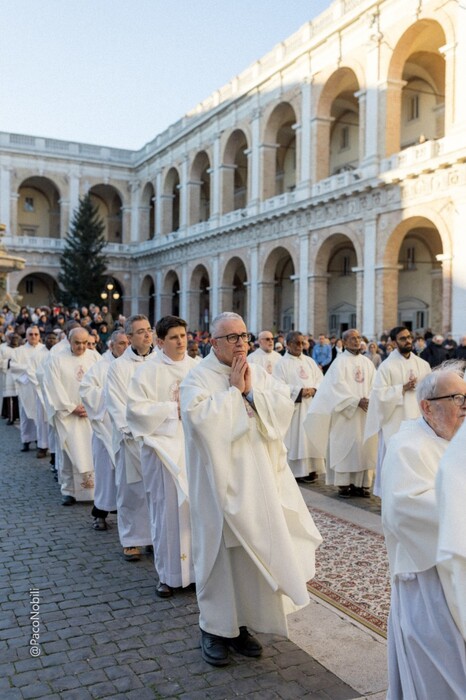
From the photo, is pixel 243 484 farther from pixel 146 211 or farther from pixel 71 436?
pixel 146 211

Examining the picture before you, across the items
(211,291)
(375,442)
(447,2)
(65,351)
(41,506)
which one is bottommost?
(41,506)

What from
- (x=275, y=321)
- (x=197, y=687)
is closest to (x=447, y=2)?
(x=275, y=321)

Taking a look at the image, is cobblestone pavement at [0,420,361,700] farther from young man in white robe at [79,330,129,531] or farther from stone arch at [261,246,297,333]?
stone arch at [261,246,297,333]

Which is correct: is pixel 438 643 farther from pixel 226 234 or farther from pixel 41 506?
pixel 226 234

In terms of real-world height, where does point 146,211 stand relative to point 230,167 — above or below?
below

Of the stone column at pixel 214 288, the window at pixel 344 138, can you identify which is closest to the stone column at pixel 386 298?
the window at pixel 344 138

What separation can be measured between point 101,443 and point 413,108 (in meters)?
23.7

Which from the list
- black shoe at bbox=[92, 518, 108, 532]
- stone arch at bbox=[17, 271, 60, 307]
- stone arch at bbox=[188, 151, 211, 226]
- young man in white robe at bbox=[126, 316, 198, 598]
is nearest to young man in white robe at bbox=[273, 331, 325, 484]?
black shoe at bbox=[92, 518, 108, 532]

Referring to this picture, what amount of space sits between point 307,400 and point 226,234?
24627 mm

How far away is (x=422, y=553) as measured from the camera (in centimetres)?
277

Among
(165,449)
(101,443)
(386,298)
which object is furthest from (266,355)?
(386,298)

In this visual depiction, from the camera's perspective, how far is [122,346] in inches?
297

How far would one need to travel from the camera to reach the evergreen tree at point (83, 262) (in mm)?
41250

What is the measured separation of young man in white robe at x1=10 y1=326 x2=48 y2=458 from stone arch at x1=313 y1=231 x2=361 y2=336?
15551 mm
